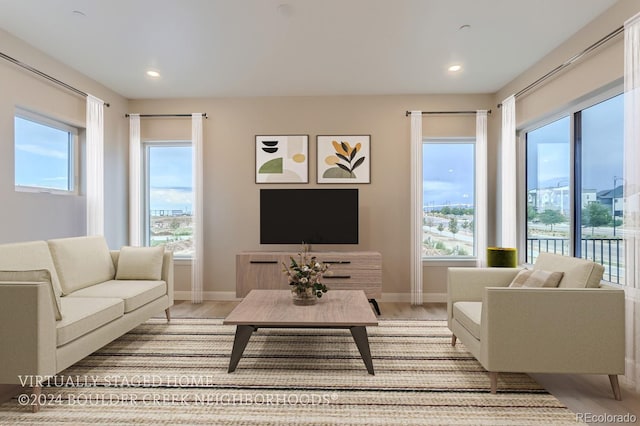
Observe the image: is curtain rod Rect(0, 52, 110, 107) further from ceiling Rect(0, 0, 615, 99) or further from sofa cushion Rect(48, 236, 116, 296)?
sofa cushion Rect(48, 236, 116, 296)

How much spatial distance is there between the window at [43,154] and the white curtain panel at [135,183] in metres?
0.68

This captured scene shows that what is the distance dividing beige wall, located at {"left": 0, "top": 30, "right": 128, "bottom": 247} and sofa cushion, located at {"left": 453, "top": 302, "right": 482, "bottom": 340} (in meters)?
3.83

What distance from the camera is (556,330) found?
2.10 m

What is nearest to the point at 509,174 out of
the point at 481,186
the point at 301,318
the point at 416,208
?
the point at 481,186

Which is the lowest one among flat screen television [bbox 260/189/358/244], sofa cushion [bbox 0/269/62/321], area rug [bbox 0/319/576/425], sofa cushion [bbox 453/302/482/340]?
area rug [bbox 0/319/576/425]

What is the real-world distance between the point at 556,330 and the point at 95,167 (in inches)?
177

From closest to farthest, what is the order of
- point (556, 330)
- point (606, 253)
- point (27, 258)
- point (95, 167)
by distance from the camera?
point (556, 330) < point (27, 258) < point (606, 253) < point (95, 167)

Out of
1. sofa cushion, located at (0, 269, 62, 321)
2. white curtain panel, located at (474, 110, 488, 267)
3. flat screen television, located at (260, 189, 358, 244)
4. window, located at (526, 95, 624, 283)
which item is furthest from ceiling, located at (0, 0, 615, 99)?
sofa cushion, located at (0, 269, 62, 321)

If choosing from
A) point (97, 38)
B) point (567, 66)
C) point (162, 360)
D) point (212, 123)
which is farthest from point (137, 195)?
point (567, 66)

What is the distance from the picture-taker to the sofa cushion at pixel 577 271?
2178mm

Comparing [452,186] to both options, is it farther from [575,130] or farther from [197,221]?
[197,221]

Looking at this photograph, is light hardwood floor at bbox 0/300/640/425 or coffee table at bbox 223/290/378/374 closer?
light hardwood floor at bbox 0/300/640/425

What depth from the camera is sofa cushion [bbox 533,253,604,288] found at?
2.18 metres

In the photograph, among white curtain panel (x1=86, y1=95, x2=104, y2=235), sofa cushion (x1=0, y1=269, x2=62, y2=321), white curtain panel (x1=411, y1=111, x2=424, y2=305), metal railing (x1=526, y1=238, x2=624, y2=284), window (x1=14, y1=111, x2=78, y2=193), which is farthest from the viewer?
white curtain panel (x1=411, y1=111, x2=424, y2=305)
